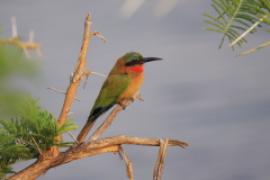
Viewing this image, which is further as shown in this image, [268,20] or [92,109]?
[92,109]

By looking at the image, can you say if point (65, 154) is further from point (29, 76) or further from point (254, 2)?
point (254, 2)

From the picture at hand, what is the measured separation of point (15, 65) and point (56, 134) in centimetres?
137

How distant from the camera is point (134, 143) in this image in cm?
392

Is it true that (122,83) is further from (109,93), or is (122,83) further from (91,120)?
(91,120)

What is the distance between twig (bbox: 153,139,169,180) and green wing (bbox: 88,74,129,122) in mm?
551

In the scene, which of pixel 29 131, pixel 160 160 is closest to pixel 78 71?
pixel 29 131

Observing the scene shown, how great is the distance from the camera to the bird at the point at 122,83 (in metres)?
4.25

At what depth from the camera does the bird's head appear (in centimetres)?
433

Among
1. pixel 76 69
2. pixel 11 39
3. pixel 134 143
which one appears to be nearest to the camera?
pixel 11 39

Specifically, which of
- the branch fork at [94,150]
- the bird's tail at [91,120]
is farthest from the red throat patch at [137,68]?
the branch fork at [94,150]

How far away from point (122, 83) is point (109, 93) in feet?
0.46

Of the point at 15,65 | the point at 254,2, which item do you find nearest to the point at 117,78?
the point at 254,2

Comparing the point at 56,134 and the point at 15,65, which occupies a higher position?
the point at 15,65

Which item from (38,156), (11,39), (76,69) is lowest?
(38,156)
